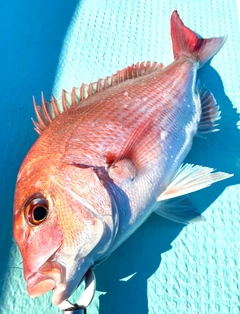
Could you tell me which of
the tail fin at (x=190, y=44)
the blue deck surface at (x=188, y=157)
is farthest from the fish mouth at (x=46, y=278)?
the tail fin at (x=190, y=44)

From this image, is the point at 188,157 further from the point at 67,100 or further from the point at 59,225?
the point at 59,225

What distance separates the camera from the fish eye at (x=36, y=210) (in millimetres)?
1000

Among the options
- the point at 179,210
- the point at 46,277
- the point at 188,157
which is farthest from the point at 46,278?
the point at 188,157

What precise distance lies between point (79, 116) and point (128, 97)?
22 centimetres

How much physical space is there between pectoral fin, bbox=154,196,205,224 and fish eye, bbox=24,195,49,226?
0.50 meters

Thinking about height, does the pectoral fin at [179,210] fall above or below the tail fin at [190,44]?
below

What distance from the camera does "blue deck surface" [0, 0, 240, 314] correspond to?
1.28 metres

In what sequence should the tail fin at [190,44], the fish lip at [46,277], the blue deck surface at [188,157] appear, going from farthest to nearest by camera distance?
1. the tail fin at [190,44]
2. the blue deck surface at [188,157]
3. the fish lip at [46,277]

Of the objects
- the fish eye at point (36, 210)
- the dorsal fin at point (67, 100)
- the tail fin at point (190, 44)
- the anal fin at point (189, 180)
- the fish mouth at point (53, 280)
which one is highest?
the tail fin at point (190, 44)

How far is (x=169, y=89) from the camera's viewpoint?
56.3 inches

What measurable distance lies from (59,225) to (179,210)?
580 millimetres

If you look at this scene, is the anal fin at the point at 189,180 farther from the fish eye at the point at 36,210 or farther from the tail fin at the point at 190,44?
the tail fin at the point at 190,44

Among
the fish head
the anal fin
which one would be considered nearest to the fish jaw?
the fish head

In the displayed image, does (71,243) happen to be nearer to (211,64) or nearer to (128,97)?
(128,97)
